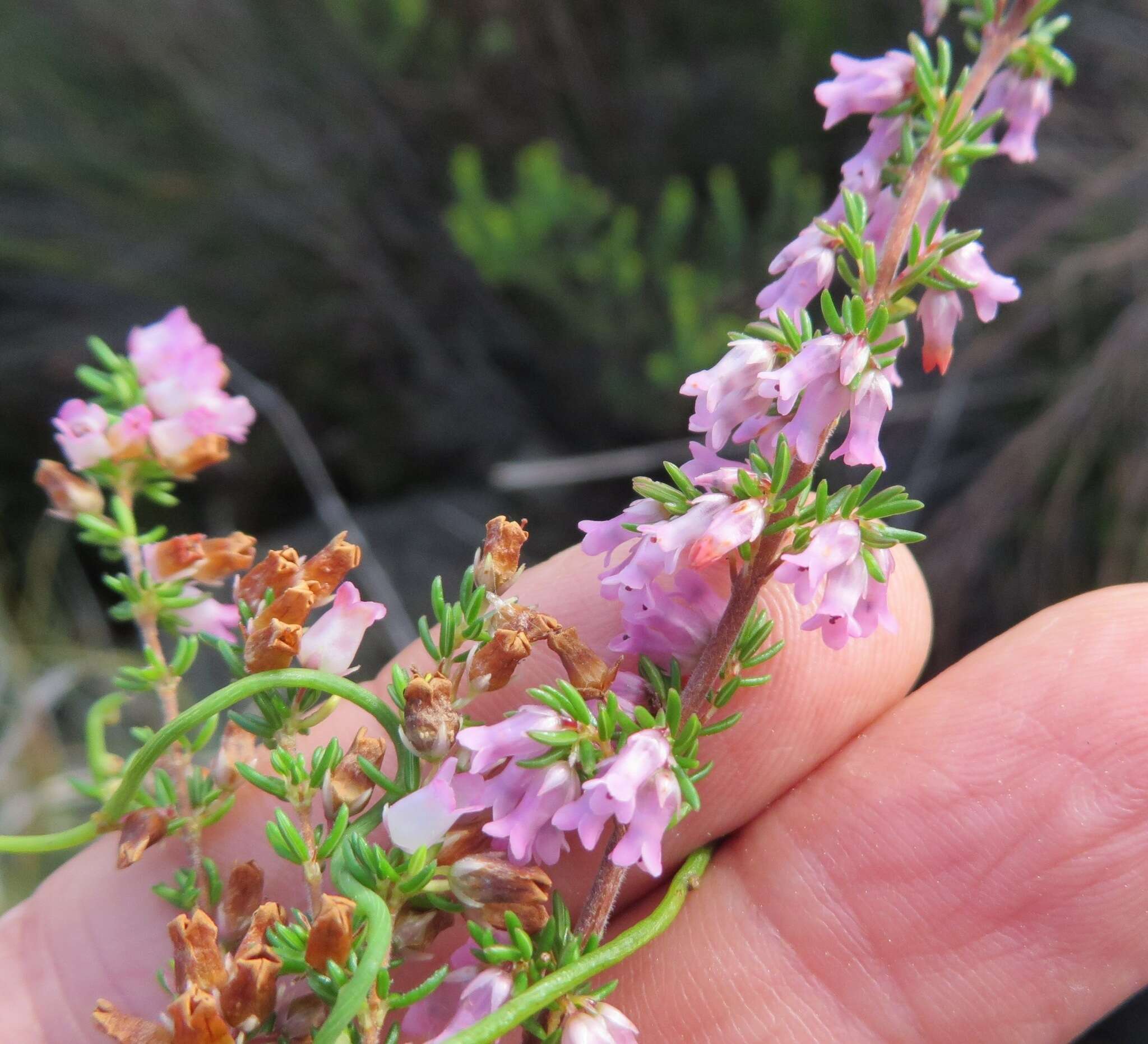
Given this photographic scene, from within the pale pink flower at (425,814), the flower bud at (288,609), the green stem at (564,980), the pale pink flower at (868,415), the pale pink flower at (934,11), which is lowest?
the green stem at (564,980)

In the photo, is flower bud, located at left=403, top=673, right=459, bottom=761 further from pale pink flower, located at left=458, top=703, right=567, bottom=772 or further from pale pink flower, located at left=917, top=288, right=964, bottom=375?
pale pink flower, located at left=917, top=288, right=964, bottom=375

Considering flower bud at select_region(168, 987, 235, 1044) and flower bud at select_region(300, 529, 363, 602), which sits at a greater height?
flower bud at select_region(300, 529, 363, 602)

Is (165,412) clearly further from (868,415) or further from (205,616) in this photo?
(868,415)

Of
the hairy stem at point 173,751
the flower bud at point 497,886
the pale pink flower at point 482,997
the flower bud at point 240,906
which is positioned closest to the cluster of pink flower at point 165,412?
the hairy stem at point 173,751

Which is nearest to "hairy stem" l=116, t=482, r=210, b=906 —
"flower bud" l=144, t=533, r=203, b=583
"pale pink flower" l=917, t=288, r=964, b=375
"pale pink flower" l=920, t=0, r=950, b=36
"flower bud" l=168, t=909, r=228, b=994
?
"flower bud" l=144, t=533, r=203, b=583

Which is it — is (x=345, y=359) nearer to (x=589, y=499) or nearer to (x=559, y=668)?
(x=589, y=499)

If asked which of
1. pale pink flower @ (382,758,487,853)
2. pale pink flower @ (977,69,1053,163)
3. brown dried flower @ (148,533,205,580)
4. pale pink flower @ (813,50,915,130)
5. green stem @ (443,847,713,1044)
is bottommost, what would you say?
green stem @ (443,847,713,1044)

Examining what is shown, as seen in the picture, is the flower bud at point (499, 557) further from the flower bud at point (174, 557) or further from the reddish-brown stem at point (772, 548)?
the flower bud at point (174, 557)
